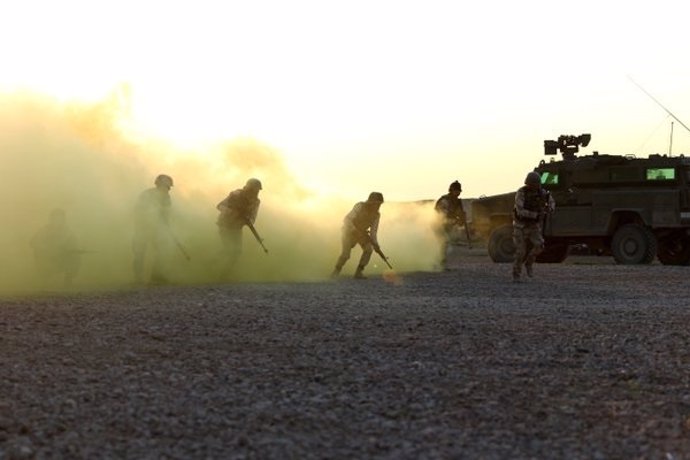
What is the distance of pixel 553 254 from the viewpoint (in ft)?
87.4

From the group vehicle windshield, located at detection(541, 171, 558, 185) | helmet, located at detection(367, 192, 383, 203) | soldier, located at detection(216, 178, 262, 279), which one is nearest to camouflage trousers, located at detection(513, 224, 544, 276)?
helmet, located at detection(367, 192, 383, 203)

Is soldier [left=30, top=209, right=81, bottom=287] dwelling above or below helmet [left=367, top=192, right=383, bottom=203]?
below

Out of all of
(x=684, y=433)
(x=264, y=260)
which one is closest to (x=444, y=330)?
(x=684, y=433)

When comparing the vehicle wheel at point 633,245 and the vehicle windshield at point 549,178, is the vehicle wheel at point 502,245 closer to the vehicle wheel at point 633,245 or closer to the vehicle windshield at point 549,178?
the vehicle windshield at point 549,178

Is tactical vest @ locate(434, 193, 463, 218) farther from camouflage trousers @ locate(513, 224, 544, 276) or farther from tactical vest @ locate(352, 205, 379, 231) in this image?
camouflage trousers @ locate(513, 224, 544, 276)

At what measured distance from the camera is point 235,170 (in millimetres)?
22406

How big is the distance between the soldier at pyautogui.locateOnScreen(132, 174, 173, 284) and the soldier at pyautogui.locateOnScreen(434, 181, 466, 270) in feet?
24.5

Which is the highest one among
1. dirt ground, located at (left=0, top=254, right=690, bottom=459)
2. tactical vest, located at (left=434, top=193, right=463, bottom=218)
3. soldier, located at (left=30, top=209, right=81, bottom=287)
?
tactical vest, located at (left=434, top=193, right=463, bottom=218)

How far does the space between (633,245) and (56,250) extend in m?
14.6

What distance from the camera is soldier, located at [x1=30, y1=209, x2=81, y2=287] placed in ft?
54.0

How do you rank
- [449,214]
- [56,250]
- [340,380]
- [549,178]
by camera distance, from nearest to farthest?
[340,380] → [56,250] → [449,214] → [549,178]

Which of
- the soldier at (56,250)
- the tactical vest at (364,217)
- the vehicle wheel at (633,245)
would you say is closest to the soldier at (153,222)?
the soldier at (56,250)

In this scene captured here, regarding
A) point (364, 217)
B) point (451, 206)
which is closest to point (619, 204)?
point (451, 206)

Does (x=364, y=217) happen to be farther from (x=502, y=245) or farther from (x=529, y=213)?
(x=502, y=245)
